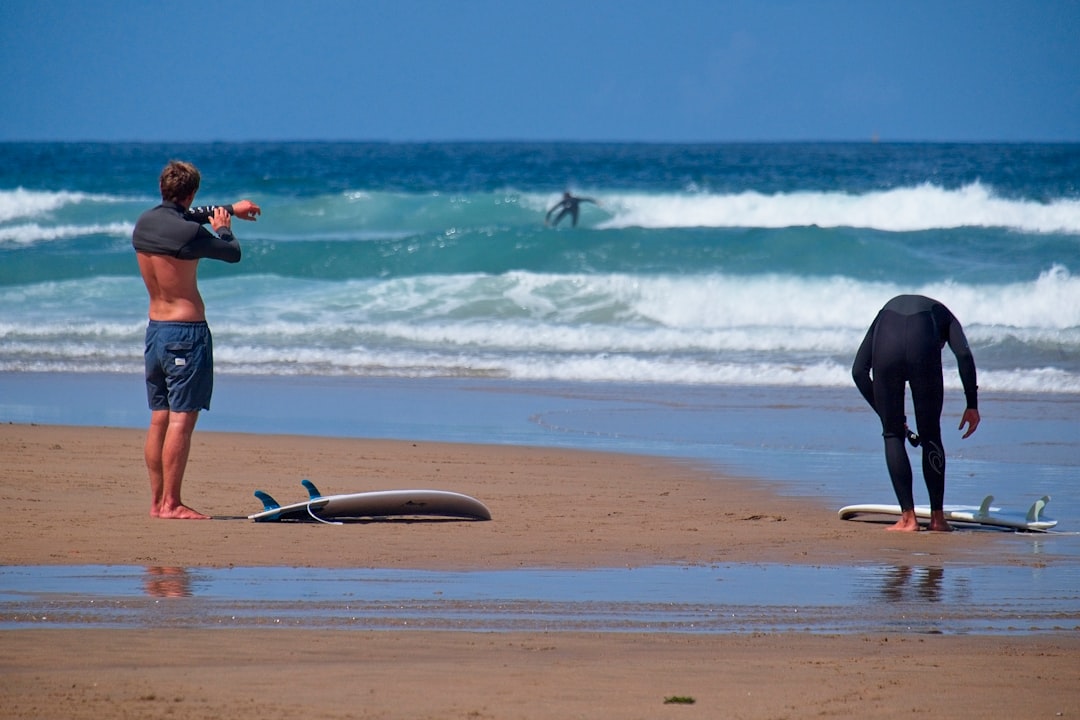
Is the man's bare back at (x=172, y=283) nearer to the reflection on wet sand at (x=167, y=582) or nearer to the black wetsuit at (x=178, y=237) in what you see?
the black wetsuit at (x=178, y=237)

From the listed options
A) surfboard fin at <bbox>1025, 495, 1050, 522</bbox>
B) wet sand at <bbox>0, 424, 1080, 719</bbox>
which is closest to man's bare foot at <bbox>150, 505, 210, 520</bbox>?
wet sand at <bbox>0, 424, 1080, 719</bbox>

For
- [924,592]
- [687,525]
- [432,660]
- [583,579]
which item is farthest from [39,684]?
[687,525]

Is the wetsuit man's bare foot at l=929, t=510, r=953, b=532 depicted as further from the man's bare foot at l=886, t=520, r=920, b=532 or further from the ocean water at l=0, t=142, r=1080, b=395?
the ocean water at l=0, t=142, r=1080, b=395

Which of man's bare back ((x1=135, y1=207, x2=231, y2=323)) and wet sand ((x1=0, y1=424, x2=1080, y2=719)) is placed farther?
man's bare back ((x1=135, y1=207, x2=231, y2=323))

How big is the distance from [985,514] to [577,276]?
13649mm

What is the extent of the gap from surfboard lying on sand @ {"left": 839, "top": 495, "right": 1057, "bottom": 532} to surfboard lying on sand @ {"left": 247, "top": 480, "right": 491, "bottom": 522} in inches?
76.1

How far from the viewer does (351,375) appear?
1348 centimetres

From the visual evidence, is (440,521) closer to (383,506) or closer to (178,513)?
(383,506)

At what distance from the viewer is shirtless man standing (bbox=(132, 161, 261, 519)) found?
6074 mm

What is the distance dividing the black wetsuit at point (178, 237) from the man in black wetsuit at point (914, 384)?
10.4 feet

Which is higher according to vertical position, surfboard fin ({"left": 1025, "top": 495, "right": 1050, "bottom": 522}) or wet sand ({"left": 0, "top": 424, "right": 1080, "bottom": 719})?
surfboard fin ({"left": 1025, "top": 495, "right": 1050, "bottom": 522})

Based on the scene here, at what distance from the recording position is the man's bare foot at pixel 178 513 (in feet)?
20.2

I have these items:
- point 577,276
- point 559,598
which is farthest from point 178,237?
point 577,276

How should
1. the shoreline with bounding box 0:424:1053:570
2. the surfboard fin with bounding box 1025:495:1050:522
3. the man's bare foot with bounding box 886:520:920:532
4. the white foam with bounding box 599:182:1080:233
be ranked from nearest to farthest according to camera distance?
the shoreline with bounding box 0:424:1053:570 → the surfboard fin with bounding box 1025:495:1050:522 → the man's bare foot with bounding box 886:520:920:532 → the white foam with bounding box 599:182:1080:233
